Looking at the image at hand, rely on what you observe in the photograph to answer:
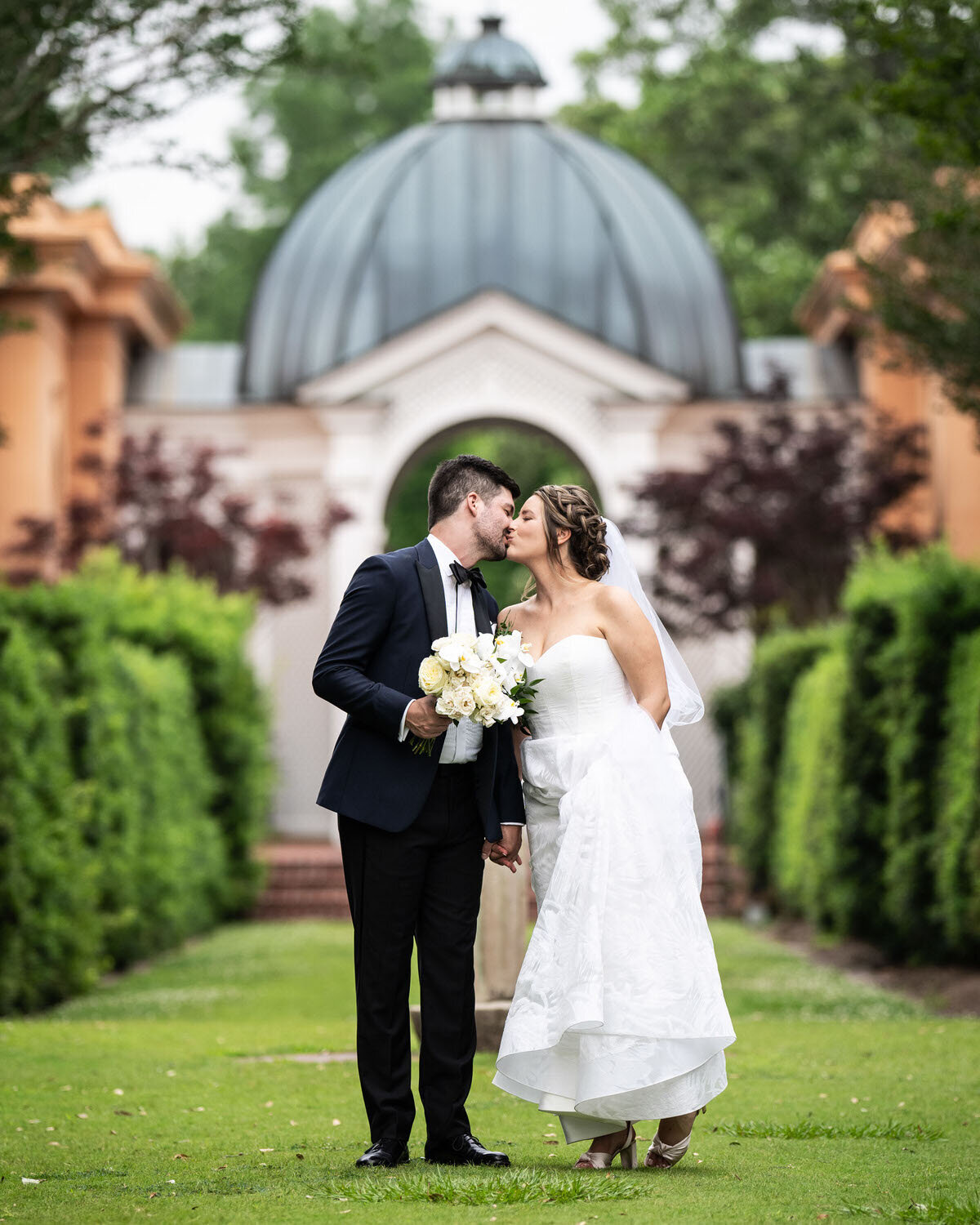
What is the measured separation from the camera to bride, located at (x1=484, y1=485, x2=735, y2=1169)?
17.5 ft

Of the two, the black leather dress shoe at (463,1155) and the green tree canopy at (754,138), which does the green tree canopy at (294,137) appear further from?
the black leather dress shoe at (463,1155)

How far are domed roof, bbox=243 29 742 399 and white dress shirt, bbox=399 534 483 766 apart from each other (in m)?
18.1

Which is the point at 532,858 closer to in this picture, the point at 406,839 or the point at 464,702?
the point at 406,839

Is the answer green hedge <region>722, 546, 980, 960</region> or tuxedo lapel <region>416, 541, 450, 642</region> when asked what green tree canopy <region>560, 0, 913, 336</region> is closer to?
green hedge <region>722, 546, 980, 960</region>

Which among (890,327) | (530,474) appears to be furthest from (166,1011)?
(530,474)

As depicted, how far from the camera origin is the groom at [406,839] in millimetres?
5371

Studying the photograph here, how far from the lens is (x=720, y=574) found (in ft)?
66.1

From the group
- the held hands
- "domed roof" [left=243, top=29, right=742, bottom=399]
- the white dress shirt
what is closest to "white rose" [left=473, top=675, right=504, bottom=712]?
the white dress shirt

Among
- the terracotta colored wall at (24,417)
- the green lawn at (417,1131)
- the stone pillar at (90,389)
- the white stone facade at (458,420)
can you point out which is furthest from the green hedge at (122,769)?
the stone pillar at (90,389)

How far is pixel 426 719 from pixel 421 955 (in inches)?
30.5

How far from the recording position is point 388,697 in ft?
17.5

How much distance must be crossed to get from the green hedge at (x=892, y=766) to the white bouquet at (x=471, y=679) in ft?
20.1

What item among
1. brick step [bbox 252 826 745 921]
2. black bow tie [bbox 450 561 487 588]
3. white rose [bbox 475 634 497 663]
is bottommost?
brick step [bbox 252 826 745 921]

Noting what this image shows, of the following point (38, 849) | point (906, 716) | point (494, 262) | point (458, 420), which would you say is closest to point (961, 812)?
point (906, 716)
